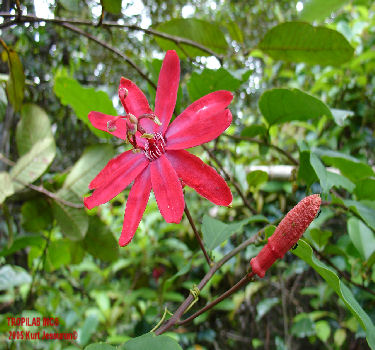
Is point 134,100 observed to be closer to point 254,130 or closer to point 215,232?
point 215,232

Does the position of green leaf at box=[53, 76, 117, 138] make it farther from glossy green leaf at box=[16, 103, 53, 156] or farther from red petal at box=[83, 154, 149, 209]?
red petal at box=[83, 154, 149, 209]

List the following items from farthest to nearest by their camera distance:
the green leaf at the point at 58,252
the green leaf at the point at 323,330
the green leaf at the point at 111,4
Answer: the green leaf at the point at 323,330 → the green leaf at the point at 58,252 → the green leaf at the point at 111,4

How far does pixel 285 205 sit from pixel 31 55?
0.96 m

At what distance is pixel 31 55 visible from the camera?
3.87 ft

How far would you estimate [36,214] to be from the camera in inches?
32.2

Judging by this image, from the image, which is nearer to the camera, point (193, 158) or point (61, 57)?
point (193, 158)

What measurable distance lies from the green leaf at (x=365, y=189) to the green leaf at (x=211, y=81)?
0.28m

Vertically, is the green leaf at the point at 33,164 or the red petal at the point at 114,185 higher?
the green leaf at the point at 33,164

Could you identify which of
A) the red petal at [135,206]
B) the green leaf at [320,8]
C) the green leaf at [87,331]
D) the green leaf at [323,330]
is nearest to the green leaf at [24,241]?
the green leaf at [87,331]

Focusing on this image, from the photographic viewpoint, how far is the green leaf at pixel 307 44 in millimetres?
680

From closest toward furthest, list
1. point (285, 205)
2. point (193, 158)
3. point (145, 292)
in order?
point (193, 158) < point (285, 205) < point (145, 292)

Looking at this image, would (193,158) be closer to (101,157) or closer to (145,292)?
(101,157)

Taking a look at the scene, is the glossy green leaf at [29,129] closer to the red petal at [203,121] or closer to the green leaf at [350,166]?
the red petal at [203,121]

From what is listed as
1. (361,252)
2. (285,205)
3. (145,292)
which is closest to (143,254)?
(145,292)
